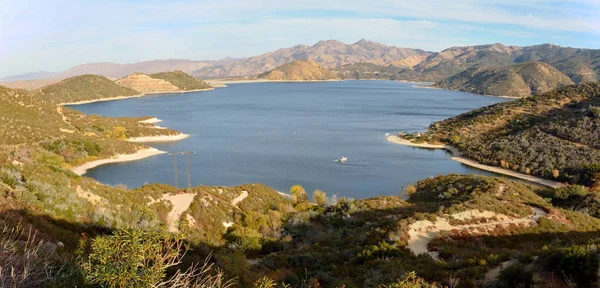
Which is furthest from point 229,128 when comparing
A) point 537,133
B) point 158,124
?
point 537,133

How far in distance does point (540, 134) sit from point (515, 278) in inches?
2841

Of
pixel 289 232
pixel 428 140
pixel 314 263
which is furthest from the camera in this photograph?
pixel 428 140

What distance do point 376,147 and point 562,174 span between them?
97.0 ft

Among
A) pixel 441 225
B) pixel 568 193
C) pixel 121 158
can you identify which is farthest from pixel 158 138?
pixel 441 225

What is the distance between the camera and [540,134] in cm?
7231

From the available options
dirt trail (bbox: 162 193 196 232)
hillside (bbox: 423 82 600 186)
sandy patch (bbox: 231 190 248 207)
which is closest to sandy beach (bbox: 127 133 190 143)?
hillside (bbox: 423 82 600 186)

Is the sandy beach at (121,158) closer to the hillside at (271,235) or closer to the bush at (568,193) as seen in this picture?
the hillside at (271,235)

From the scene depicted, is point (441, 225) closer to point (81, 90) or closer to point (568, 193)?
point (568, 193)

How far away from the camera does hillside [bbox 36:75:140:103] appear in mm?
167225

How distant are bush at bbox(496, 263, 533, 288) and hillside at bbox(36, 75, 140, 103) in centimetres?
18144

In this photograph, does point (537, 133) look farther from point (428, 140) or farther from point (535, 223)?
point (535, 223)

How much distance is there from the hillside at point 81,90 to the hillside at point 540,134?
151 meters

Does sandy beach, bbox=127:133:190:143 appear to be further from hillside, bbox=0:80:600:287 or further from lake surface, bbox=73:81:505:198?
hillside, bbox=0:80:600:287

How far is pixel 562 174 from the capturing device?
188ft
